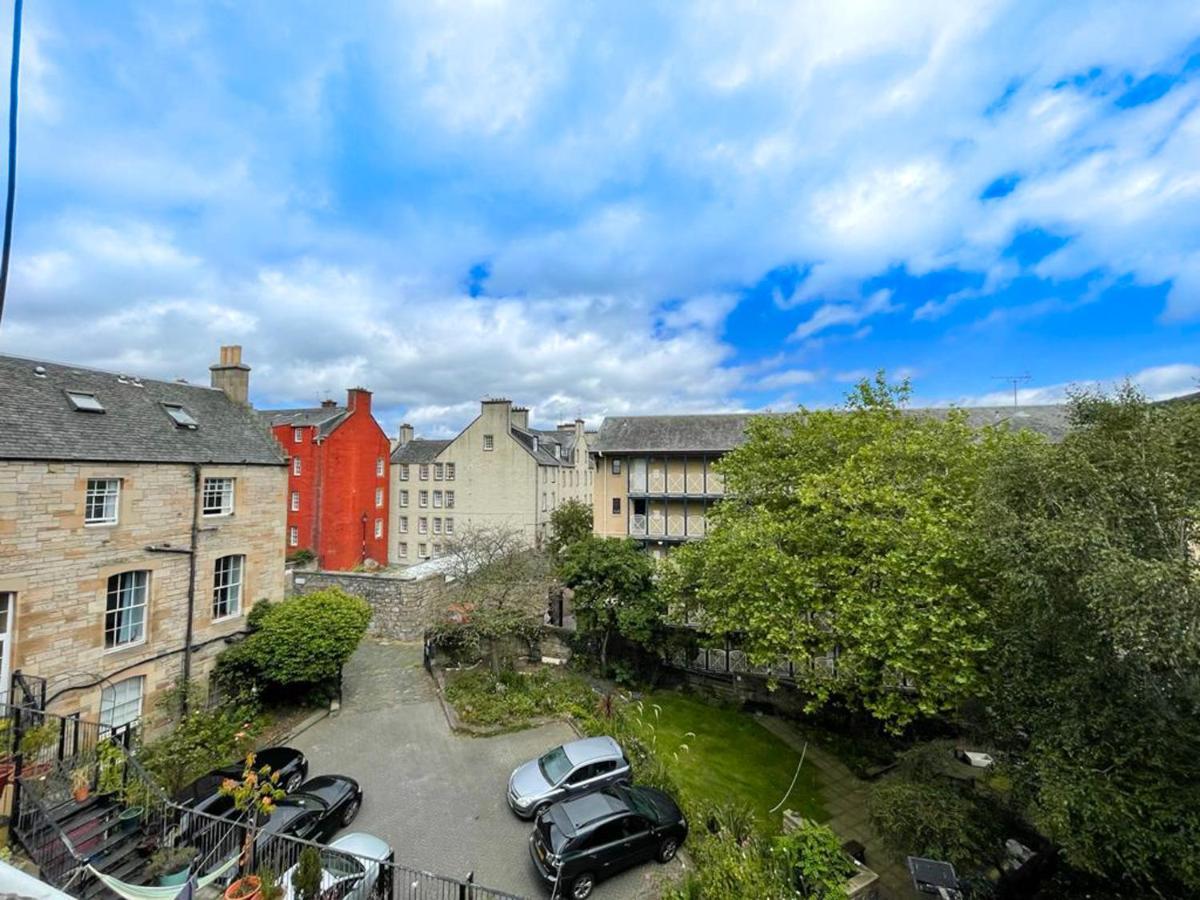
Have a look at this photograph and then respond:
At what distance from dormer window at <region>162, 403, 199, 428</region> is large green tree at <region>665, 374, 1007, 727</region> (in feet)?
55.4

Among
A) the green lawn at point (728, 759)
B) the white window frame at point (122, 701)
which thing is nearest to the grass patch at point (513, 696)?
the green lawn at point (728, 759)

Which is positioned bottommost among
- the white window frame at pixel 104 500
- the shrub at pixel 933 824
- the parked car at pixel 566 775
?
the parked car at pixel 566 775

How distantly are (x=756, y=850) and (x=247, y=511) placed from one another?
17791 mm

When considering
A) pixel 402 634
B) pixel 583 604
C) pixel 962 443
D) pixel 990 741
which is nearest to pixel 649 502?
pixel 583 604

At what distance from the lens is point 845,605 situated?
1330cm

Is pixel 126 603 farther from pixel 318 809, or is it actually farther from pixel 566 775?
pixel 566 775

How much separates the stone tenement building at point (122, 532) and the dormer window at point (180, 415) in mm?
53

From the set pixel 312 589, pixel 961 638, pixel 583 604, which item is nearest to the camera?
pixel 961 638

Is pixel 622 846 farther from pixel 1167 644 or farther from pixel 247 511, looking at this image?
pixel 247 511

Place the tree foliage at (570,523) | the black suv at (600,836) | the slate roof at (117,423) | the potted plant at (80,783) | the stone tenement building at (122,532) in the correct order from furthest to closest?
1. the tree foliage at (570,523)
2. the slate roof at (117,423)
3. the stone tenement building at (122,532)
4. the black suv at (600,836)
5. the potted plant at (80,783)

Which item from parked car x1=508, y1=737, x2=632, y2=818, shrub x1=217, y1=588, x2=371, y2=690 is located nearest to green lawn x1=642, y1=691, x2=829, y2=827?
parked car x1=508, y1=737, x2=632, y2=818

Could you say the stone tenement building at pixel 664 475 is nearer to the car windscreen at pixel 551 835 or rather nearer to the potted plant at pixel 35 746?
the car windscreen at pixel 551 835

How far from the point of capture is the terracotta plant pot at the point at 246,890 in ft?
21.9

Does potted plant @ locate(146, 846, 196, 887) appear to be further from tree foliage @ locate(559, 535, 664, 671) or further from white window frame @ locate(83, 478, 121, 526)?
tree foliage @ locate(559, 535, 664, 671)
